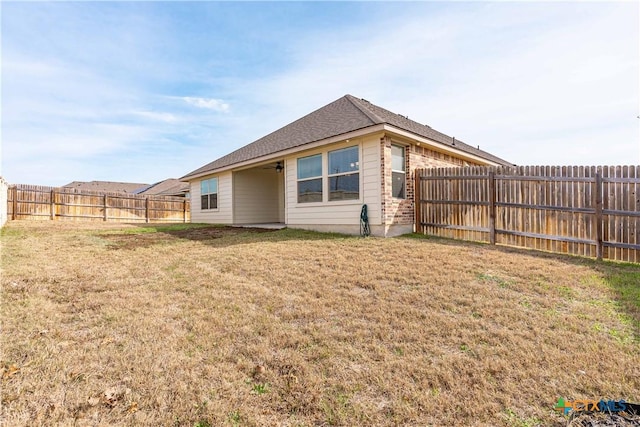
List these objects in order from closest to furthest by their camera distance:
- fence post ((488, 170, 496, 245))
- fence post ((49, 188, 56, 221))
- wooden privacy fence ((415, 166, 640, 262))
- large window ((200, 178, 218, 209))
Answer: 1. wooden privacy fence ((415, 166, 640, 262))
2. fence post ((488, 170, 496, 245))
3. large window ((200, 178, 218, 209))
4. fence post ((49, 188, 56, 221))

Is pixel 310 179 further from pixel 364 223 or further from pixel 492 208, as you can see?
pixel 492 208

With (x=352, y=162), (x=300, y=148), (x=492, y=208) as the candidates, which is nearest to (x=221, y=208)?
(x=300, y=148)

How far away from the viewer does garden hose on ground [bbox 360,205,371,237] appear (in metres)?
8.79

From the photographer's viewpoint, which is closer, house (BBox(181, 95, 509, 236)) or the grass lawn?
the grass lawn

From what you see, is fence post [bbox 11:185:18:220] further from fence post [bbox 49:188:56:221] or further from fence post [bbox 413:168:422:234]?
fence post [bbox 413:168:422:234]

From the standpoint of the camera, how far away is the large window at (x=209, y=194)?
15.8 meters

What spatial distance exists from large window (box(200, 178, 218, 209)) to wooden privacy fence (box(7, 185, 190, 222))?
6.36m

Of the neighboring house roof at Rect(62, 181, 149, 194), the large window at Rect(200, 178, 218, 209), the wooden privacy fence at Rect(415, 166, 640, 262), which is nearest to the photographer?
the wooden privacy fence at Rect(415, 166, 640, 262)

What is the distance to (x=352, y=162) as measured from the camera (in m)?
9.34

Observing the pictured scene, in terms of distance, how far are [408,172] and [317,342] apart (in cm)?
718

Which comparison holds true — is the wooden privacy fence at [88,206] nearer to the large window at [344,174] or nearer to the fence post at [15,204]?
the fence post at [15,204]

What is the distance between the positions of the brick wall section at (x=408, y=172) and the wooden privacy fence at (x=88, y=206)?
1778 centimetres

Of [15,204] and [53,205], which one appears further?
[53,205]

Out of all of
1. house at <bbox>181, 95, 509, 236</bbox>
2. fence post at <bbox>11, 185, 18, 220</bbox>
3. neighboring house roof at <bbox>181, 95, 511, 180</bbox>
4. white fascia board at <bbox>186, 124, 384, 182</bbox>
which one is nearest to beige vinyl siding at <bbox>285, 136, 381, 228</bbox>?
house at <bbox>181, 95, 509, 236</bbox>
